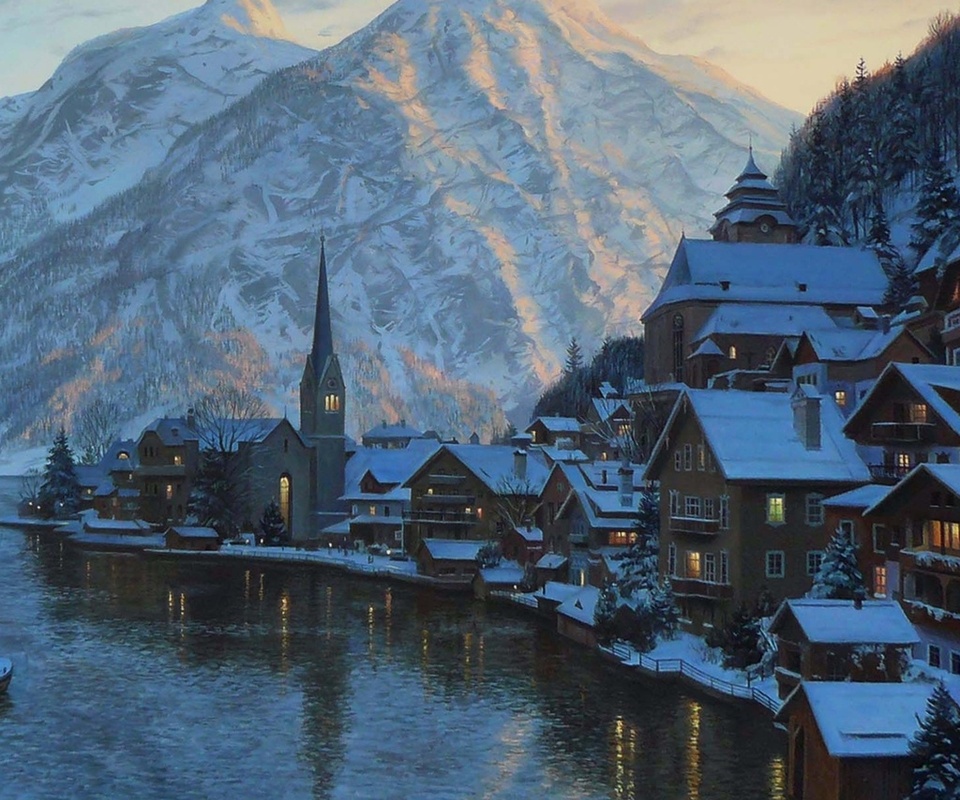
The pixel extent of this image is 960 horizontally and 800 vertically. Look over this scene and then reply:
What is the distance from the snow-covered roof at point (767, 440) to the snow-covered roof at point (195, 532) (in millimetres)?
71418

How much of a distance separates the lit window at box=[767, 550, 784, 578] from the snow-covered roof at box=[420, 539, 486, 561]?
37.5 meters

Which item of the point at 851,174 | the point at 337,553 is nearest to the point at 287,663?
the point at 337,553

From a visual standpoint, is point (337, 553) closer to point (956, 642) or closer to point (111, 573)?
point (111, 573)

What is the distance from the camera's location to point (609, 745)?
44.1 m

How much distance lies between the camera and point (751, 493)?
58.1 meters

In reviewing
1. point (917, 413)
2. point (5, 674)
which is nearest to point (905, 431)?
point (917, 413)

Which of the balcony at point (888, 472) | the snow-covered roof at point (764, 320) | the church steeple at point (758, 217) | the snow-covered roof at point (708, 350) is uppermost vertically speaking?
the church steeple at point (758, 217)

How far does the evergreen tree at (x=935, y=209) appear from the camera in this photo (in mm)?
111312

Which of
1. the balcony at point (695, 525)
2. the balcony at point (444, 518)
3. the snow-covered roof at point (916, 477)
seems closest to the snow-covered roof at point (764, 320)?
the balcony at point (444, 518)

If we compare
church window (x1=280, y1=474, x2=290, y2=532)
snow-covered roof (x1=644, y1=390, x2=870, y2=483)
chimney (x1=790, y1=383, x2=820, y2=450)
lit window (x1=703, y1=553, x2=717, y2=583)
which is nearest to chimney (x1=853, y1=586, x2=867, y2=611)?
snow-covered roof (x1=644, y1=390, x2=870, y2=483)

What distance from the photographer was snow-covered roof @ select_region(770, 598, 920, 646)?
4369cm

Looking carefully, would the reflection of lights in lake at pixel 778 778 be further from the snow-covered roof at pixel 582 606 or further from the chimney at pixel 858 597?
the snow-covered roof at pixel 582 606

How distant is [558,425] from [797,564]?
8256 cm

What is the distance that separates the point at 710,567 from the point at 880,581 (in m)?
10.2
